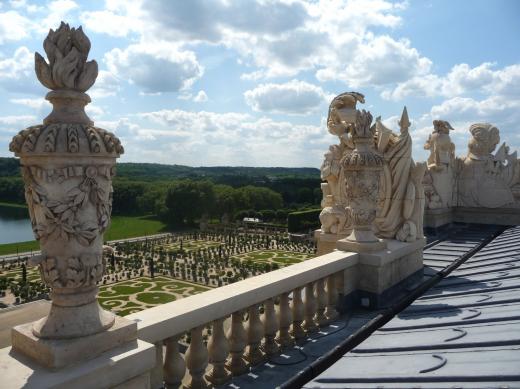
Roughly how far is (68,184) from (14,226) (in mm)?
103863

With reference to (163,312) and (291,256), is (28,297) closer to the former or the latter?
(291,256)

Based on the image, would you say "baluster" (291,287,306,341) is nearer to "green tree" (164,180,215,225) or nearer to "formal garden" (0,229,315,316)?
"formal garden" (0,229,315,316)

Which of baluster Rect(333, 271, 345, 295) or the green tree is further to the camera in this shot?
the green tree

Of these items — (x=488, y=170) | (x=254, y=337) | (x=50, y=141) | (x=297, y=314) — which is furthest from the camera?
(x=488, y=170)

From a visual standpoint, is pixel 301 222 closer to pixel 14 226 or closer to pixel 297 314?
pixel 297 314

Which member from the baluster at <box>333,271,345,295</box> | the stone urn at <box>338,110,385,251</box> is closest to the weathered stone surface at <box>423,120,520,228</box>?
the stone urn at <box>338,110,385,251</box>

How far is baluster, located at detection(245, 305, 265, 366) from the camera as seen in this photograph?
444cm

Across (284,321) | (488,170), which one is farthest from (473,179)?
(284,321)

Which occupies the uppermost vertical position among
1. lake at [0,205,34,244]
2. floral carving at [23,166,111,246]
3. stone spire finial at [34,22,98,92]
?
stone spire finial at [34,22,98,92]

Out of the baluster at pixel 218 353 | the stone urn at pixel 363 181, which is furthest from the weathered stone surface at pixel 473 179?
the baluster at pixel 218 353

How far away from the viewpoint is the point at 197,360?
3828 millimetres

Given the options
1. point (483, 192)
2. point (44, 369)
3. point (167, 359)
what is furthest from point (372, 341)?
point (483, 192)

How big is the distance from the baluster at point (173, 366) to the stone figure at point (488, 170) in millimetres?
11784

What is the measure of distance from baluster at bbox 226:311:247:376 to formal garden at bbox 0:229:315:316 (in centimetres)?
2134
